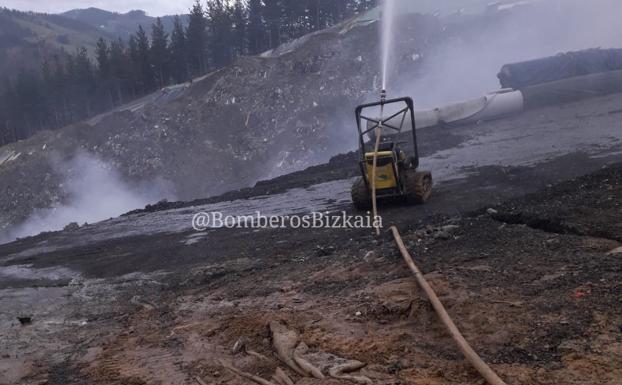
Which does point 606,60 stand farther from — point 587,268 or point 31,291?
point 31,291

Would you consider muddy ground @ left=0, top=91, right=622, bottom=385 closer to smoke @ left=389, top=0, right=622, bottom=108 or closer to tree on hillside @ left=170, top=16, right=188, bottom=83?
smoke @ left=389, top=0, right=622, bottom=108

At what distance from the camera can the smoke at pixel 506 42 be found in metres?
33.0

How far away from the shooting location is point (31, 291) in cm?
1108

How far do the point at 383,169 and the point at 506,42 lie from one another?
93.6 ft

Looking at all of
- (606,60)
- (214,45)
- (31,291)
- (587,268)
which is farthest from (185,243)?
(214,45)

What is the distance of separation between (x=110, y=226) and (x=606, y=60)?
22.4 m

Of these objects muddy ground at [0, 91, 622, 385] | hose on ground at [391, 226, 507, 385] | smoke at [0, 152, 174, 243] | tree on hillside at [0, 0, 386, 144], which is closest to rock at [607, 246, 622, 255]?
muddy ground at [0, 91, 622, 385]

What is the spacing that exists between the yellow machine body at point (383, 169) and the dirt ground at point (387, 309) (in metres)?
1.72

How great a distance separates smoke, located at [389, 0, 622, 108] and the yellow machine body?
20.5m

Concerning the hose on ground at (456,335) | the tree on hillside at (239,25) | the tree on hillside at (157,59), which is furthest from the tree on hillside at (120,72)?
the hose on ground at (456,335)

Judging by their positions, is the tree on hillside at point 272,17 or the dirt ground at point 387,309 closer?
the dirt ground at point 387,309

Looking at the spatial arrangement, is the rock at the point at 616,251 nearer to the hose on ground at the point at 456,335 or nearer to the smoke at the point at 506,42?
the hose on ground at the point at 456,335

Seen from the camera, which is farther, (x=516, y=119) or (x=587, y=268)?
(x=516, y=119)

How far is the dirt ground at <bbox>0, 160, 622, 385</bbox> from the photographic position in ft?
15.9
